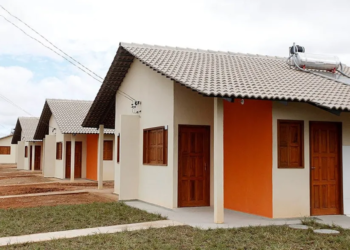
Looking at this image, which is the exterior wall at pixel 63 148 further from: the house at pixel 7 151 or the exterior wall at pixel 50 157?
the house at pixel 7 151

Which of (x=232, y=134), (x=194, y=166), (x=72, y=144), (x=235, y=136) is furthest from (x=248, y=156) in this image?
(x=72, y=144)

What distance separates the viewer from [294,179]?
10203 millimetres

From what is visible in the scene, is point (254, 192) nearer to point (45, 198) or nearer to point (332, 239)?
point (332, 239)

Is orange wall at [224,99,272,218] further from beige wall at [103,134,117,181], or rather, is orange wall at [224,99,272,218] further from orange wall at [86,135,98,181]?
orange wall at [86,135,98,181]

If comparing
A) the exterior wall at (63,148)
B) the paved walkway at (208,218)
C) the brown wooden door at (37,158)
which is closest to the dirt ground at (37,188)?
the exterior wall at (63,148)

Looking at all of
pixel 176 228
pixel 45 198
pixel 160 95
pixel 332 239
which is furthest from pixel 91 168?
pixel 332 239

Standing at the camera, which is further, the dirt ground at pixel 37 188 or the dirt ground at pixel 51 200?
the dirt ground at pixel 37 188

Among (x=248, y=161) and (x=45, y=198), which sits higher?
(x=248, y=161)

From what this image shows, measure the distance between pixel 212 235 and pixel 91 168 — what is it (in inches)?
707

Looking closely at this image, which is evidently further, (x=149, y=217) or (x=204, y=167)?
(x=204, y=167)

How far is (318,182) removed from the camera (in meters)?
10.5

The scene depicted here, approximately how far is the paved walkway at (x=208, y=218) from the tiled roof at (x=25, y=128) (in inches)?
1074

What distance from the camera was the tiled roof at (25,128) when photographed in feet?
123

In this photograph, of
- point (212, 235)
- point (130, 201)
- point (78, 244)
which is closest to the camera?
Result: point (78, 244)
